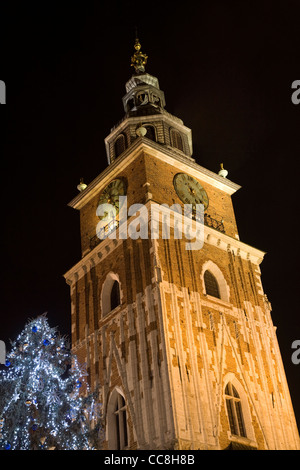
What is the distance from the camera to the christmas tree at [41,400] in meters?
24.7

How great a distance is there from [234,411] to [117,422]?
4859 mm

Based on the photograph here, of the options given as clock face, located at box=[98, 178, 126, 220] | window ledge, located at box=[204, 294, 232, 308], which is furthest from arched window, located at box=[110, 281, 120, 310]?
window ledge, located at box=[204, 294, 232, 308]

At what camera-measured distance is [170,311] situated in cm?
2998

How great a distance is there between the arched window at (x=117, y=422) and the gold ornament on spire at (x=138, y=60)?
22.1 metres

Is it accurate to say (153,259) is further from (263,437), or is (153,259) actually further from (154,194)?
(263,437)

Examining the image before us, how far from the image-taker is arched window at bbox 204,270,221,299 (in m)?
33.1

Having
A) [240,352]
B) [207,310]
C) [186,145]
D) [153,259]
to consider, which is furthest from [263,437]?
[186,145]

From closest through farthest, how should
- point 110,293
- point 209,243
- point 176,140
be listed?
point 110,293 → point 209,243 → point 176,140

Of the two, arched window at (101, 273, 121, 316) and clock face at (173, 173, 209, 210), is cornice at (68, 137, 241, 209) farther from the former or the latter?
arched window at (101, 273, 121, 316)

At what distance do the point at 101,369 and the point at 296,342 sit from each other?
33.8 ft

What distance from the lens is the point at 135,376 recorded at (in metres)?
29.2

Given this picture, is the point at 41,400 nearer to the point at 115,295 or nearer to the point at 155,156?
the point at 115,295

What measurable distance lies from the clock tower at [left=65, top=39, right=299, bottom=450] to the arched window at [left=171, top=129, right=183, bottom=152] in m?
0.17

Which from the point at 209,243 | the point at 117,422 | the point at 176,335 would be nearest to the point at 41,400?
the point at 117,422
